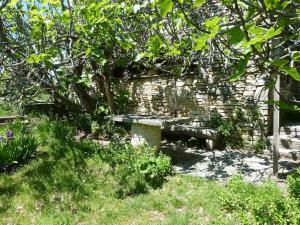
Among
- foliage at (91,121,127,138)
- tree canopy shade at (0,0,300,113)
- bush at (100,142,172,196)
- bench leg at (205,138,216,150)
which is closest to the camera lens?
tree canopy shade at (0,0,300,113)

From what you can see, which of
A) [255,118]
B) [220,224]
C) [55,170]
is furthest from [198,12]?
[220,224]

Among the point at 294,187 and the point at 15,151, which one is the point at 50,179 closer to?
the point at 15,151

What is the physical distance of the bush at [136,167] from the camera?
5.61 meters

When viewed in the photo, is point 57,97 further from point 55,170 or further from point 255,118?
point 255,118

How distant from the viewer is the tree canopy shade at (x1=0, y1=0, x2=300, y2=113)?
1.37 meters

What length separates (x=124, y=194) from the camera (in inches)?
207

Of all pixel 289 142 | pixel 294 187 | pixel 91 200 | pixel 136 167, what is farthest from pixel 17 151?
pixel 289 142

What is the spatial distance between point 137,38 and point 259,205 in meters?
3.91

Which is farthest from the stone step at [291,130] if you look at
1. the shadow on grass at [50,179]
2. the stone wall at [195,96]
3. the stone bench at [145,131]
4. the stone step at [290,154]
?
the shadow on grass at [50,179]

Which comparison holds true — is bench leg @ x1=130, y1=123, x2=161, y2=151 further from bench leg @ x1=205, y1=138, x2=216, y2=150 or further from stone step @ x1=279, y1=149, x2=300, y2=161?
stone step @ x1=279, y1=149, x2=300, y2=161

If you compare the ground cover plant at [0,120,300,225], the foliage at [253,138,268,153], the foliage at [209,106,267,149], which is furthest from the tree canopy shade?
the foliage at [253,138,268,153]

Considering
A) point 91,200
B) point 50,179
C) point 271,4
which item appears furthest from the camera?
point 50,179

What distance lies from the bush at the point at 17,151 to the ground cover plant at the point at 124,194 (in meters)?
0.19

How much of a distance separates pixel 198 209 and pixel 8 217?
2561 millimetres
